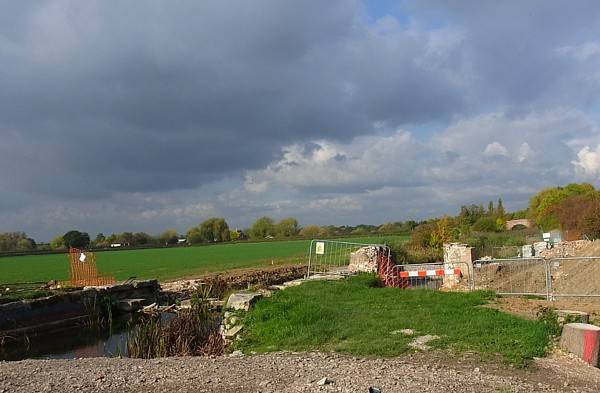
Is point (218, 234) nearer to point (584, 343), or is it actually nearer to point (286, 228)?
point (286, 228)

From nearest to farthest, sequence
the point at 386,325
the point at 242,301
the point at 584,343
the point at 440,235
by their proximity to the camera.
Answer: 1. the point at 584,343
2. the point at 386,325
3. the point at 242,301
4. the point at 440,235

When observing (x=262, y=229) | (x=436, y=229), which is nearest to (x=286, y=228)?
(x=262, y=229)

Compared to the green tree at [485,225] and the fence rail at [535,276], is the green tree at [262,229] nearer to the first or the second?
the green tree at [485,225]

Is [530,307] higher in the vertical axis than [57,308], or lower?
higher

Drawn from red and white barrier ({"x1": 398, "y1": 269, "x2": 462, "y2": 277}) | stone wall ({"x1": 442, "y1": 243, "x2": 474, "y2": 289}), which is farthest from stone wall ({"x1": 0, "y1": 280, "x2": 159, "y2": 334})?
stone wall ({"x1": 442, "y1": 243, "x2": 474, "y2": 289})

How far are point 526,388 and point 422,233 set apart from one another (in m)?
39.2

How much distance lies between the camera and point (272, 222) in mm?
117312

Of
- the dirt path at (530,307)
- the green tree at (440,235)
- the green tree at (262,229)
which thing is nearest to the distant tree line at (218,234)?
the green tree at (262,229)

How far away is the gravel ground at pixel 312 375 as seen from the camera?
7.46m

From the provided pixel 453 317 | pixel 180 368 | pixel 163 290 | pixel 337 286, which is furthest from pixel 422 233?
pixel 180 368

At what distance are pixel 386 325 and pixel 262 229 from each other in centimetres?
10564

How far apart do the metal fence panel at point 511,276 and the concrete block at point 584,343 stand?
46.6 feet

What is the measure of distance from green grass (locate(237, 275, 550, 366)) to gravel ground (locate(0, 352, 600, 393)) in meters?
0.54

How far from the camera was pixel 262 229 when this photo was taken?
382ft
